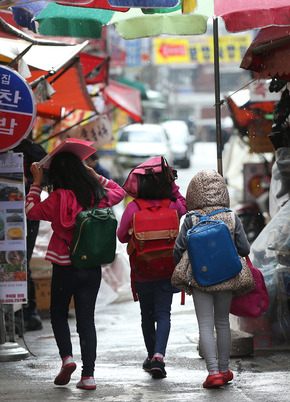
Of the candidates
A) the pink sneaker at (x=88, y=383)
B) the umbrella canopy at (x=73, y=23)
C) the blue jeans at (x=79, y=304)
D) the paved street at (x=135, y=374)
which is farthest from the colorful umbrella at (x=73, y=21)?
the pink sneaker at (x=88, y=383)

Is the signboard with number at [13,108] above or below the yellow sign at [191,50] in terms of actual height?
below

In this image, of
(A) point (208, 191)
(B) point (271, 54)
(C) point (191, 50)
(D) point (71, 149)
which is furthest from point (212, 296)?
(C) point (191, 50)

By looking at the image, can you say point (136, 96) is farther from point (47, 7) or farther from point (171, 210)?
point (171, 210)

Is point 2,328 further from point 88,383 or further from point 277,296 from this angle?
point 277,296

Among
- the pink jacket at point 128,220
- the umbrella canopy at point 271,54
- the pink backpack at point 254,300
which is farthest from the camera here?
the umbrella canopy at point 271,54

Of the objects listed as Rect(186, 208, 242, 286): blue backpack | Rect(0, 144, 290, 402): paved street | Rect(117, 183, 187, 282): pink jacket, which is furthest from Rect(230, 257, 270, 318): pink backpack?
Rect(117, 183, 187, 282): pink jacket

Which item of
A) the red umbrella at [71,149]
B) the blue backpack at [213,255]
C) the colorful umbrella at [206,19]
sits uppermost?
the colorful umbrella at [206,19]

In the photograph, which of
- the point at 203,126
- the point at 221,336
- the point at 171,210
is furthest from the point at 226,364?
the point at 203,126

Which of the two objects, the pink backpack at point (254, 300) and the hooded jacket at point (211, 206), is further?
the pink backpack at point (254, 300)

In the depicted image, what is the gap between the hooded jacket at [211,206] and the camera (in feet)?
20.1

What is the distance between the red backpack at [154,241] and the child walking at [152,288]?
7 cm

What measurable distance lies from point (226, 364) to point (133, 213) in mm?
1385

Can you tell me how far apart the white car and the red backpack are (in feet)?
86.1

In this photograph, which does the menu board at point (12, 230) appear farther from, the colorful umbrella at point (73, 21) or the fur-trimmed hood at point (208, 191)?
the fur-trimmed hood at point (208, 191)
